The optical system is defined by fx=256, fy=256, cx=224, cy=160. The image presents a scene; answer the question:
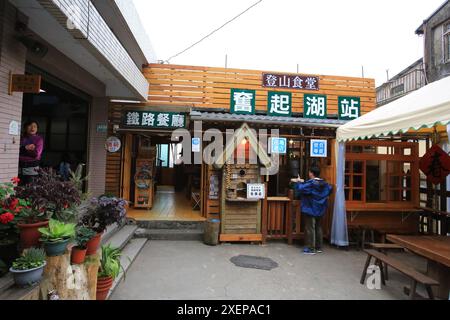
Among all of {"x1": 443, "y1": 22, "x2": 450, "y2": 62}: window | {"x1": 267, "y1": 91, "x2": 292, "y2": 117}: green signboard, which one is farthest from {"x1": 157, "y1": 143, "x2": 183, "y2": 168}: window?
{"x1": 443, "y1": 22, "x2": 450, "y2": 62}: window

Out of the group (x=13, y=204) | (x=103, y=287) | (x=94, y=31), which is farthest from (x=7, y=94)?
(x=103, y=287)

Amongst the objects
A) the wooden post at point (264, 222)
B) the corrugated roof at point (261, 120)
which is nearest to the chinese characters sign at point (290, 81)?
the corrugated roof at point (261, 120)

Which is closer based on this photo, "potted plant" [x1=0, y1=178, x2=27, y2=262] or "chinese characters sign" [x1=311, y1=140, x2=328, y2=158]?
"potted plant" [x1=0, y1=178, x2=27, y2=262]

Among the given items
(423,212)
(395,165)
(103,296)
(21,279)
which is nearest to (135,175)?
(103,296)

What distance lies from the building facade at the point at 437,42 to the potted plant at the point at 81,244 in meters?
17.7

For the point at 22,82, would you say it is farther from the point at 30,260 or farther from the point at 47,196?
the point at 30,260

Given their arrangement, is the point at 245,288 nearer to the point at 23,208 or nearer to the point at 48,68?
the point at 23,208

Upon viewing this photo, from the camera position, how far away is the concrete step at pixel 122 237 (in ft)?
19.3

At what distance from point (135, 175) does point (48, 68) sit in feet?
14.3

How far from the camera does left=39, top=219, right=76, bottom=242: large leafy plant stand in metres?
2.79

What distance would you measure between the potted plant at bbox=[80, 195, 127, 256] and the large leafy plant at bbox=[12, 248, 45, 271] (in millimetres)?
860

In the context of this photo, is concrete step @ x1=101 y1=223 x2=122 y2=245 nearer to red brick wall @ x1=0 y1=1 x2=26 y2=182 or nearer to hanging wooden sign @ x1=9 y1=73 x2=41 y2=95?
red brick wall @ x1=0 y1=1 x2=26 y2=182

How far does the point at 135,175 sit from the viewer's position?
9.10 metres
